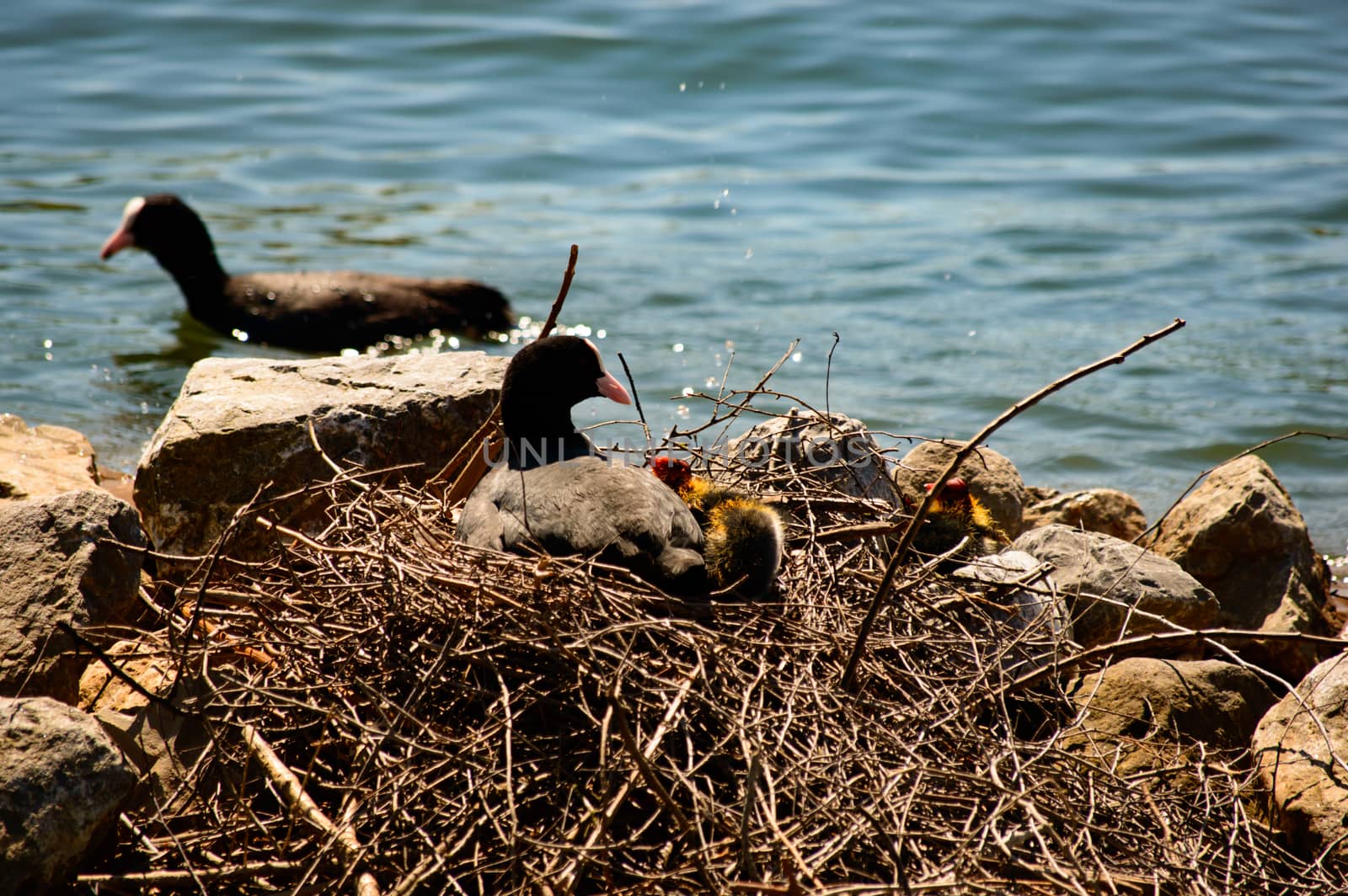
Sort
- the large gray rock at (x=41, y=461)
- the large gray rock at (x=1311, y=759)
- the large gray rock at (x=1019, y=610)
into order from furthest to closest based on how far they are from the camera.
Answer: the large gray rock at (x=41, y=461) → the large gray rock at (x=1019, y=610) → the large gray rock at (x=1311, y=759)

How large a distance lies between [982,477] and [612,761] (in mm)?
2966

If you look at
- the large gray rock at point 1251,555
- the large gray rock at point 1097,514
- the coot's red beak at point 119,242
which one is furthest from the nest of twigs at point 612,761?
the coot's red beak at point 119,242

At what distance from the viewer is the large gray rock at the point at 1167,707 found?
3.70 m

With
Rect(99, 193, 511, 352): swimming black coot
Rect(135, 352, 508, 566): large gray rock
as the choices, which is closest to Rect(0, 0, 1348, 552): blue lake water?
Rect(99, 193, 511, 352): swimming black coot

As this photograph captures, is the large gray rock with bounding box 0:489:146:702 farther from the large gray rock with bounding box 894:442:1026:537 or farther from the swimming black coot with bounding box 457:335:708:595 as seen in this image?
the large gray rock with bounding box 894:442:1026:537

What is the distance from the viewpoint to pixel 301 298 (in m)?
9.59

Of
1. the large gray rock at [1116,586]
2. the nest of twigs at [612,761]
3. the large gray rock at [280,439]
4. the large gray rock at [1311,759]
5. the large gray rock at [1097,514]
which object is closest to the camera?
the nest of twigs at [612,761]

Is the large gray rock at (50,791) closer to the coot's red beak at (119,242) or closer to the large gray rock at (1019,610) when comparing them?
the large gray rock at (1019,610)

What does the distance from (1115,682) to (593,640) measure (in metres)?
1.82

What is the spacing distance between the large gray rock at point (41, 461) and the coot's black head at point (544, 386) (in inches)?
71.9

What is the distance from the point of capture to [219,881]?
3004 mm

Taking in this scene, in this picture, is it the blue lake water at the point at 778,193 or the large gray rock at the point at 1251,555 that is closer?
the large gray rock at the point at 1251,555

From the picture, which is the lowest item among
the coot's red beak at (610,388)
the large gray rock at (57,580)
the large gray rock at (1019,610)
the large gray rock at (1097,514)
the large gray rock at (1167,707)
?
the large gray rock at (1097,514)

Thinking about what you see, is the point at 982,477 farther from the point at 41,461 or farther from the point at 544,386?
the point at 41,461
